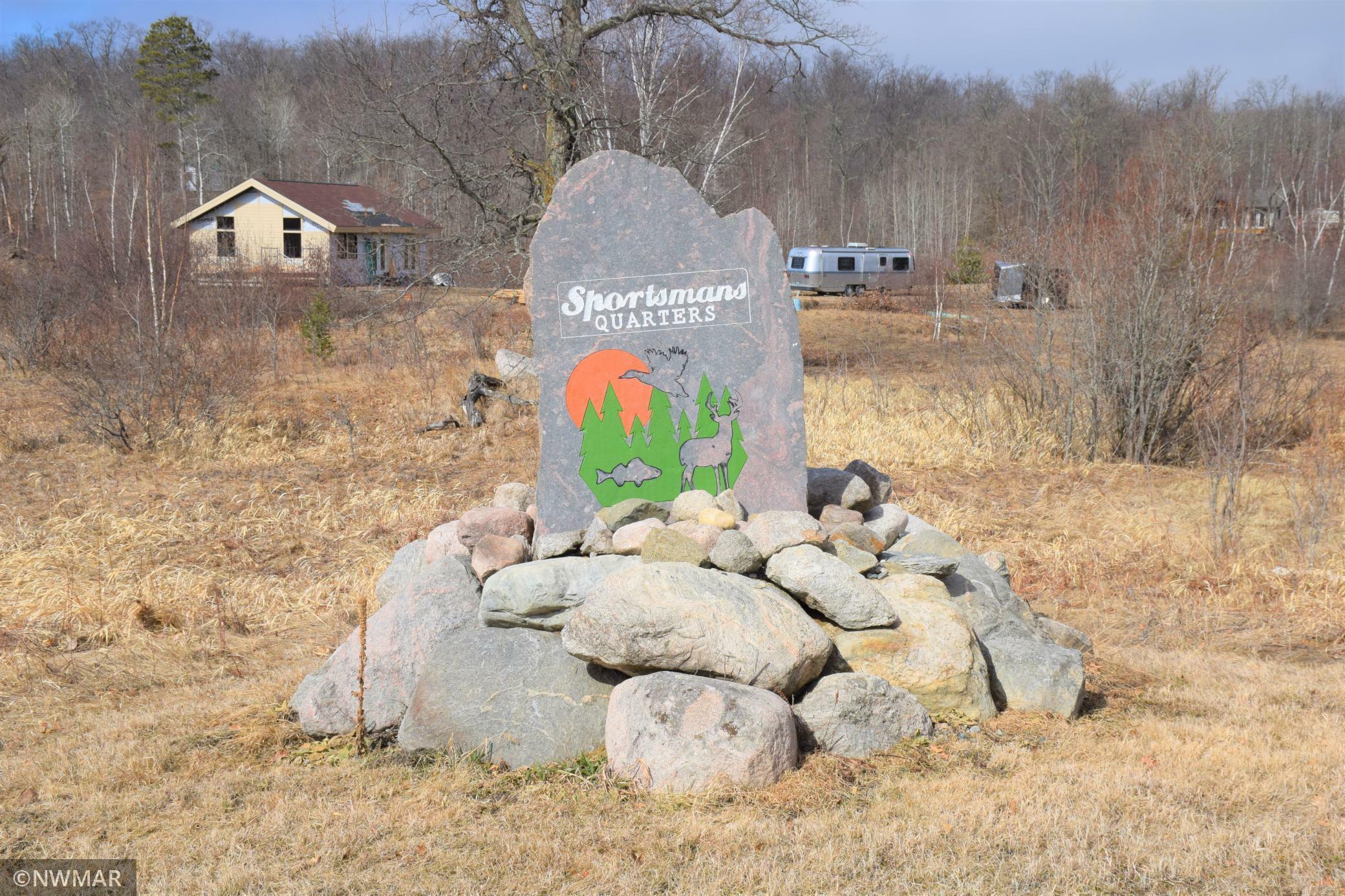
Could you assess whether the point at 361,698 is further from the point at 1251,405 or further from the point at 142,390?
the point at 1251,405

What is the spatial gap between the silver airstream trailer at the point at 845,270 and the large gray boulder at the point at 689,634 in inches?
1334

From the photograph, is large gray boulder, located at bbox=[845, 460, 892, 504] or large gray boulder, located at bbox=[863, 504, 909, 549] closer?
large gray boulder, located at bbox=[863, 504, 909, 549]

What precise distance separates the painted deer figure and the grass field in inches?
85.7

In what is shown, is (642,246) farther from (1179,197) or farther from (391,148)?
(391,148)

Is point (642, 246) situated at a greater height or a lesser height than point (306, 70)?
lesser

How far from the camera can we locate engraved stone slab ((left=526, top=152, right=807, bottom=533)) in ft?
19.9

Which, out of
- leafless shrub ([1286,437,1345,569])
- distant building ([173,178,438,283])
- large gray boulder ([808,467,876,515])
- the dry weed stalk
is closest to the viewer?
the dry weed stalk

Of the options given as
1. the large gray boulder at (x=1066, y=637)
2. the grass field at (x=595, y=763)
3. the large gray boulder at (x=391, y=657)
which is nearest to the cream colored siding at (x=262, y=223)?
the grass field at (x=595, y=763)

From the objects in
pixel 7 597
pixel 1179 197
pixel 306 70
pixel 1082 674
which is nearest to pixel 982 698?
pixel 1082 674

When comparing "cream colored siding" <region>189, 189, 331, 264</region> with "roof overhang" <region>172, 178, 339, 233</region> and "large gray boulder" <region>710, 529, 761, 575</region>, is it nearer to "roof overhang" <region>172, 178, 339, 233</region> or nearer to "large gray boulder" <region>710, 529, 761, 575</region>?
"roof overhang" <region>172, 178, 339, 233</region>

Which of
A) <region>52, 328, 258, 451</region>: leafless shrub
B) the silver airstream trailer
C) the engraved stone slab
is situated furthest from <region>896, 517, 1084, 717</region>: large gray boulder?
the silver airstream trailer

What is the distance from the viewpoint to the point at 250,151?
5353 centimetres

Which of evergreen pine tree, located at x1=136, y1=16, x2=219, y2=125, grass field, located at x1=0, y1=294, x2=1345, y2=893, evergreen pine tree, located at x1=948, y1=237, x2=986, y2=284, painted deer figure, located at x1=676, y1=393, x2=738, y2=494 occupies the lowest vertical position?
grass field, located at x1=0, y1=294, x2=1345, y2=893

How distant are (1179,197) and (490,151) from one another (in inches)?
421
